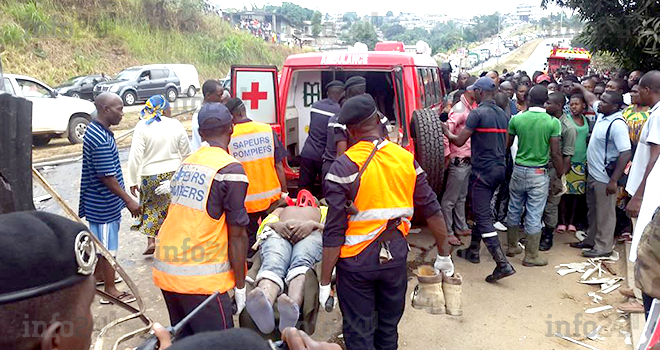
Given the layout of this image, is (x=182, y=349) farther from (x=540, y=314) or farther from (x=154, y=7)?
(x=154, y=7)

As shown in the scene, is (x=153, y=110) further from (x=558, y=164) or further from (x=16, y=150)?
(x=558, y=164)

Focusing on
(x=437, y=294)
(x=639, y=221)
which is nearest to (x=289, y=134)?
(x=437, y=294)

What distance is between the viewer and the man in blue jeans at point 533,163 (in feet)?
15.9

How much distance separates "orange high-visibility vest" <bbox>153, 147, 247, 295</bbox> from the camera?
2.66 metres

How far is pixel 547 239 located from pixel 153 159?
4.26m

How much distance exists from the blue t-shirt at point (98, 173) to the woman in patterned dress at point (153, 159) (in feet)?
1.10

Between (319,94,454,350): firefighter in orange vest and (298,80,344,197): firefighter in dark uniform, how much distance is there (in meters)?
2.27

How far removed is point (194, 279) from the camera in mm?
2695

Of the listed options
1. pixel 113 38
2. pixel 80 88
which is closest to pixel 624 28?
pixel 80 88

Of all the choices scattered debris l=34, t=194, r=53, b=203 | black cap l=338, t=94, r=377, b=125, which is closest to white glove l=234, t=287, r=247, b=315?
black cap l=338, t=94, r=377, b=125

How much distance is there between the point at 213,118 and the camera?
2877mm

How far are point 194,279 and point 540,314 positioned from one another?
9.58 feet

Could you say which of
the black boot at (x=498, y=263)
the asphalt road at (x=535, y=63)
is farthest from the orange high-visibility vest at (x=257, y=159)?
the asphalt road at (x=535, y=63)

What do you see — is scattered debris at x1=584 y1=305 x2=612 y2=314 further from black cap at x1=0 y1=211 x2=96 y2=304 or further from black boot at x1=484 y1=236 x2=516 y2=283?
black cap at x1=0 y1=211 x2=96 y2=304
